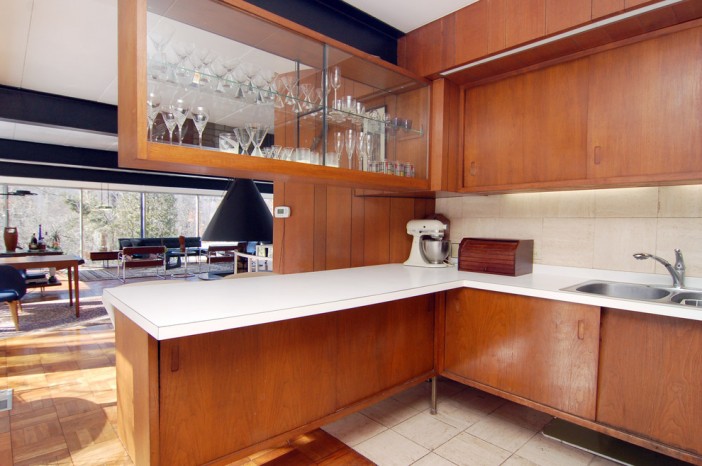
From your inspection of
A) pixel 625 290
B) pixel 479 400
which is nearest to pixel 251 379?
pixel 479 400

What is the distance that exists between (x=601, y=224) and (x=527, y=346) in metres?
0.90

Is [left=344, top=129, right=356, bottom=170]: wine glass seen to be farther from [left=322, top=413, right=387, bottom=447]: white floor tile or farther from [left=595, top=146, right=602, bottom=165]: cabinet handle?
[left=322, top=413, right=387, bottom=447]: white floor tile

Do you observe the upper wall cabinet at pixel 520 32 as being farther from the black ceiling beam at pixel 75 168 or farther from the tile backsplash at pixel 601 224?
the black ceiling beam at pixel 75 168

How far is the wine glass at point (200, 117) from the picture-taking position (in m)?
1.43

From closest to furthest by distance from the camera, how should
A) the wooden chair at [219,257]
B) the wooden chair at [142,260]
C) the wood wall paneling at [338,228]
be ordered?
the wood wall paneling at [338,228]
the wooden chair at [142,260]
the wooden chair at [219,257]

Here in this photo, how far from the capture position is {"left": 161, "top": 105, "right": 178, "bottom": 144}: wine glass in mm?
1334

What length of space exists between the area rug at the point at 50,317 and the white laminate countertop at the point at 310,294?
3.32 metres

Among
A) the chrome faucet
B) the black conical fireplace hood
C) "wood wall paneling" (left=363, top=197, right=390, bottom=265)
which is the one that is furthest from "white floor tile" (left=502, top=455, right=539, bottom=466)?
the black conical fireplace hood

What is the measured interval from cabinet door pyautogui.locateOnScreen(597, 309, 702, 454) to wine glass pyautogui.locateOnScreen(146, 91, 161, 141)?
2041 mm

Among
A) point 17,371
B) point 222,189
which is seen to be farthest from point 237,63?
point 222,189

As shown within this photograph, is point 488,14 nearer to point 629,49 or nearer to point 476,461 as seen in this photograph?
point 629,49

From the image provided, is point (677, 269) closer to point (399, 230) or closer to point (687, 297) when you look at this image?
point (687, 297)

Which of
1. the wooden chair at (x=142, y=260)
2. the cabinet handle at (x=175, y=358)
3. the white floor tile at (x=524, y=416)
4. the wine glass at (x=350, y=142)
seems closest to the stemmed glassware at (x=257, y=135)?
the wine glass at (x=350, y=142)

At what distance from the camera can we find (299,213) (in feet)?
7.68
